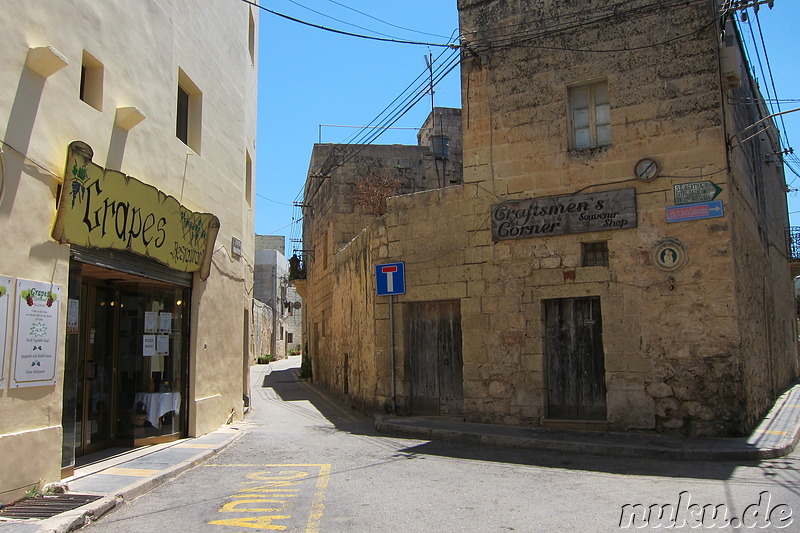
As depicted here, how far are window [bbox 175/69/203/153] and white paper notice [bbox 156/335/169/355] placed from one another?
3.05 m

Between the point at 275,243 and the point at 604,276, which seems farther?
the point at 275,243

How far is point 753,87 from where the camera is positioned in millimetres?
12633

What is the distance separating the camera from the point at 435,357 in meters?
11.5

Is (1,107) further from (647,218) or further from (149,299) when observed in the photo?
(647,218)

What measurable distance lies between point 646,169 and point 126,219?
751 centimetres

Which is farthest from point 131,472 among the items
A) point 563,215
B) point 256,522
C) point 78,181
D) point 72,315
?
point 563,215

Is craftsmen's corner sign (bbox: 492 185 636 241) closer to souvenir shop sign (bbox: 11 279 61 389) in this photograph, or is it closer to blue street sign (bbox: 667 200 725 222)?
blue street sign (bbox: 667 200 725 222)

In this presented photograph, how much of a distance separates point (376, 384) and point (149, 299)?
192 inches

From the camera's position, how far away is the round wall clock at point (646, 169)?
30.9 feet

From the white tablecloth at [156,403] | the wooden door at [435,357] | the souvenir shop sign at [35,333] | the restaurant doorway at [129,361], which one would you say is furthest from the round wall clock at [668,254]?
the souvenir shop sign at [35,333]

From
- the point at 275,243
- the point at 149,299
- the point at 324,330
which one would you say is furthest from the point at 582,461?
the point at 275,243

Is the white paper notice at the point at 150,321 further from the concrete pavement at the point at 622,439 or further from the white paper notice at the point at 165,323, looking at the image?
the concrete pavement at the point at 622,439

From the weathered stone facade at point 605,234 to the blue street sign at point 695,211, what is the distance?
0.18ft
